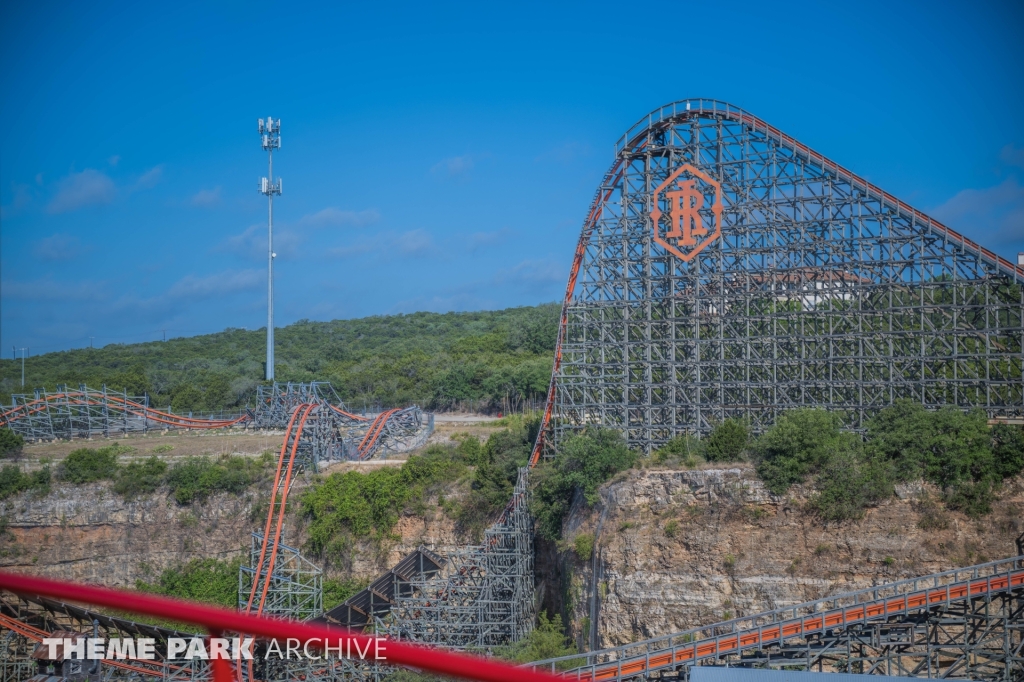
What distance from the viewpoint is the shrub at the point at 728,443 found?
18.5 m

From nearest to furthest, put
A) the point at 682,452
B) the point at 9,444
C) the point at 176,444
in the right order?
the point at 682,452
the point at 9,444
the point at 176,444

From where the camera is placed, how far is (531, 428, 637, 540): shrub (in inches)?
766

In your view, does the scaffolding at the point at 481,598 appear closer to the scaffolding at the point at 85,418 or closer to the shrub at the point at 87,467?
the shrub at the point at 87,467

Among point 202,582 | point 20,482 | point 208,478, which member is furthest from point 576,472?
point 20,482

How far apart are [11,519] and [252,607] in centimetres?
1046

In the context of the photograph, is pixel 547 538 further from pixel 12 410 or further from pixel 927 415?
pixel 12 410

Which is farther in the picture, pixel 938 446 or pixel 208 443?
pixel 208 443

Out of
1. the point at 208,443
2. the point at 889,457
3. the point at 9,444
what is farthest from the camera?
the point at 208,443

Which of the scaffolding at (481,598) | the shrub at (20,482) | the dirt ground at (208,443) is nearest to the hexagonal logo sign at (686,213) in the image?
the scaffolding at (481,598)

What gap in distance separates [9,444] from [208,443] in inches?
247

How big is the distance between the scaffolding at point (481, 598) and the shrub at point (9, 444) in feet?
56.9

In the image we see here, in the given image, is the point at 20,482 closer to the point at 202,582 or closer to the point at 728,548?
the point at 202,582

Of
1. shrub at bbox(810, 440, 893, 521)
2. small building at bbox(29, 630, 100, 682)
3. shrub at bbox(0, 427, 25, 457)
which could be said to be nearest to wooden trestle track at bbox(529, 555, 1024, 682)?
shrub at bbox(810, 440, 893, 521)

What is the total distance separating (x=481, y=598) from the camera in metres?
19.5
